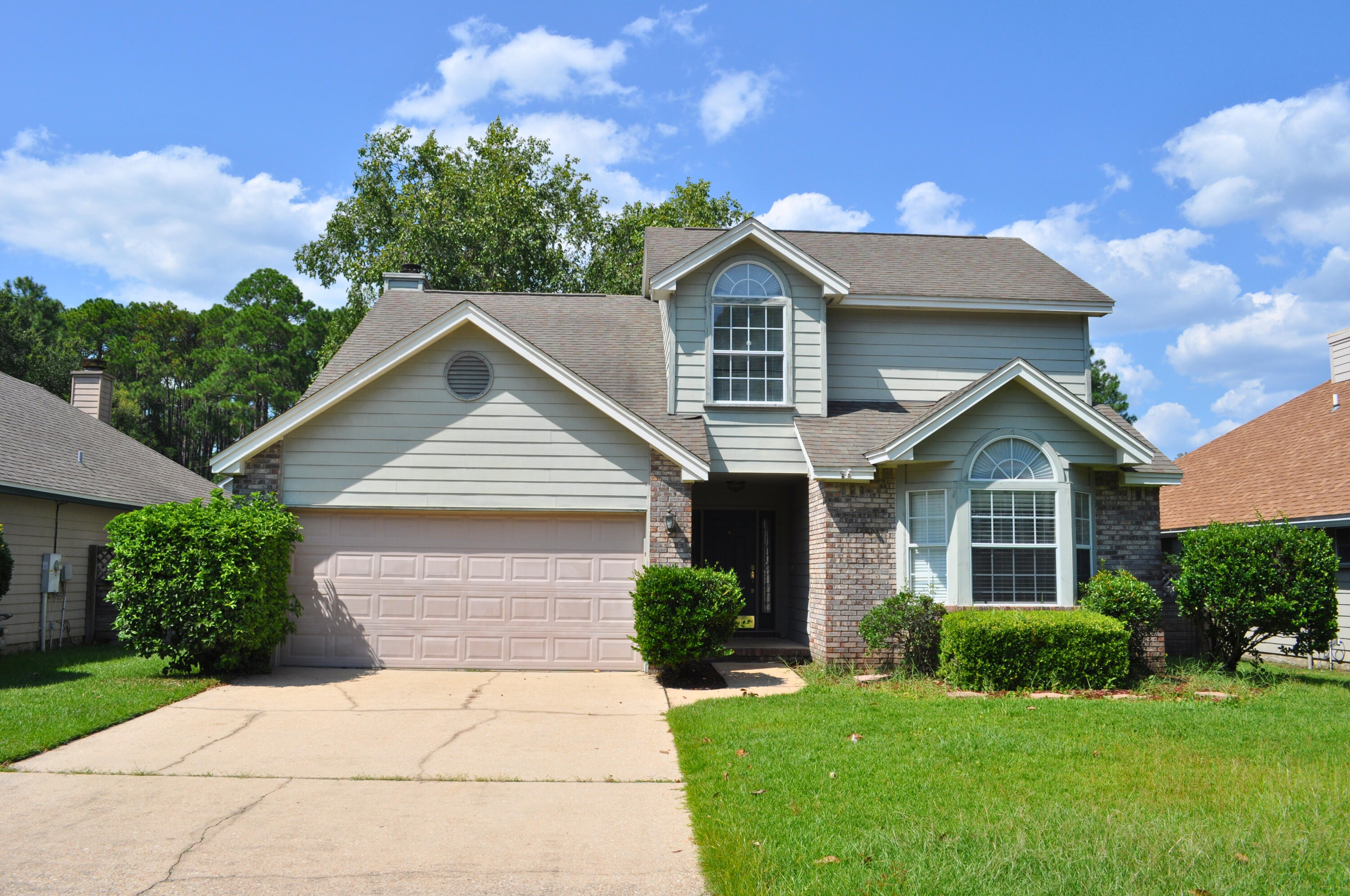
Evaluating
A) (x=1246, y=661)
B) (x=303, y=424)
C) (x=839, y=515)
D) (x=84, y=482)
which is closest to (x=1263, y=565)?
(x=1246, y=661)

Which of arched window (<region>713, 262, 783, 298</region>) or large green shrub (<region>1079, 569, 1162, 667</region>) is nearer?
large green shrub (<region>1079, 569, 1162, 667</region>)

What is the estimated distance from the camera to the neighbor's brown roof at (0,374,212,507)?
589 inches

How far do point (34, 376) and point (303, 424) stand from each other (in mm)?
30559

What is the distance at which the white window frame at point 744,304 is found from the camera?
558 inches

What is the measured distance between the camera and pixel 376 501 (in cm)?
1302

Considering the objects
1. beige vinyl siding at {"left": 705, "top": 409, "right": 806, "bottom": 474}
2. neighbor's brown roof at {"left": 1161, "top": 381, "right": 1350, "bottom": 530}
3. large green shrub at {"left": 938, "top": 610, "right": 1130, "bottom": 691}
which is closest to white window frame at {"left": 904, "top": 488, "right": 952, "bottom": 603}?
large green shrub at {"left": 938, "top": 610, "right": 1130, "bottom": 691}

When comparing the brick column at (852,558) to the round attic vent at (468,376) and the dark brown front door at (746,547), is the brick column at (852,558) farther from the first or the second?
the round attic vent at (468,376)

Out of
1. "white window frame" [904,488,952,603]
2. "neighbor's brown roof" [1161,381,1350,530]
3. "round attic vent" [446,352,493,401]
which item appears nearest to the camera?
"white window frame" [904,488,952,603]

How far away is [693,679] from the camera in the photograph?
11992mm

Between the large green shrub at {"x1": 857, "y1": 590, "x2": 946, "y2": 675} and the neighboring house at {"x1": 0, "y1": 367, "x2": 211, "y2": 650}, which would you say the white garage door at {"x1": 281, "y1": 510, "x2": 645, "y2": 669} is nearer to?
the large green shrub at {"x1": 857, "y1": 590, "x2": 946, "y2": 675}

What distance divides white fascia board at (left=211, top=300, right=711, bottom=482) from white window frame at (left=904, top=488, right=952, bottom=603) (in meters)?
2.81

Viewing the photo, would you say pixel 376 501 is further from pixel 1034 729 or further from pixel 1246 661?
pixel 1246 661

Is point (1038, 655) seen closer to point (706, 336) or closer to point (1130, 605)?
point (1130, 605)

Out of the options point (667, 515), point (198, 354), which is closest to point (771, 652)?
point (667, 515)
